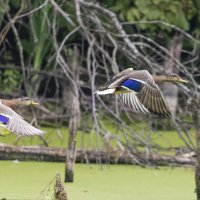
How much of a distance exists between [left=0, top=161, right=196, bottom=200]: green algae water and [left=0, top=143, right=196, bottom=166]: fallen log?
0.35 feet

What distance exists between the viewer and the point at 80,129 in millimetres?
10242

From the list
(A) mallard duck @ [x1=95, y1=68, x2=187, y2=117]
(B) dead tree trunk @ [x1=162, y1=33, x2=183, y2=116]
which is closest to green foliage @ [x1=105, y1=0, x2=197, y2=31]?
(B) dead tree trunk @ [x1=162, y1=33, x2=183, y2=116]

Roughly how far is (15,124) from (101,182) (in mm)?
1632

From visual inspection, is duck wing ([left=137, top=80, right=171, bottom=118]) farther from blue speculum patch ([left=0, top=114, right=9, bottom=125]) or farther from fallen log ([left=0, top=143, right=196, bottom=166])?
fallen log ([left=0, top=143, right=196, bottom=166])

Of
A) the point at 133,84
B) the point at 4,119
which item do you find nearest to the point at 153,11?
the point at 133,84

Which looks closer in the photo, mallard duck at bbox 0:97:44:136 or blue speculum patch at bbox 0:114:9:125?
mallard duck at bbox 0:97:44:136

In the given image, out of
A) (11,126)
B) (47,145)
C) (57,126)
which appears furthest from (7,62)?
(11,126)

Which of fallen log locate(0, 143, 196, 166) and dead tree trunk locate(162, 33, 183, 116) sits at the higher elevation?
dead tree trunk locate(162, 33, 183, 116)

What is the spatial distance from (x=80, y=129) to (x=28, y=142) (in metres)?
1.04

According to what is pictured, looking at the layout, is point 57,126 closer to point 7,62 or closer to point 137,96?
point 7,62

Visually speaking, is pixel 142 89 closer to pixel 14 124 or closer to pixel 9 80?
pixel 14 124

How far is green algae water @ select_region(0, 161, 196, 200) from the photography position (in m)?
6.43

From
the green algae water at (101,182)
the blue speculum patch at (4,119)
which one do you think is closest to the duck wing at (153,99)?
the green algae water at (101,182)

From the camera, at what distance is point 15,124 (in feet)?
19.0
